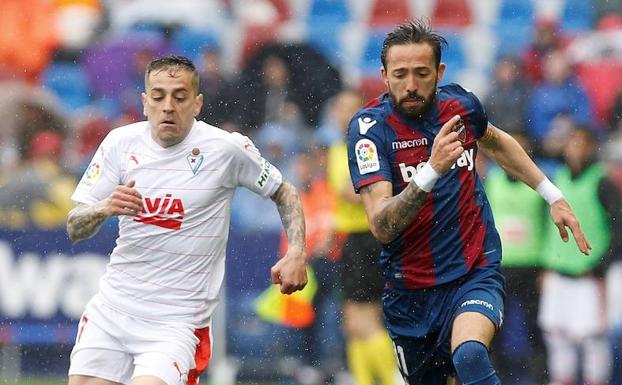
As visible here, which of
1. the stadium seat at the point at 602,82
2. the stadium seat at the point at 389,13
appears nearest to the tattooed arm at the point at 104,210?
the stadium seat at the point at 602,82

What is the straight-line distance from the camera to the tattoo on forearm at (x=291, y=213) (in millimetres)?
5914

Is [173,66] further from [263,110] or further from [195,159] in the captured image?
[263,110]

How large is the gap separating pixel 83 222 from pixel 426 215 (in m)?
1.59

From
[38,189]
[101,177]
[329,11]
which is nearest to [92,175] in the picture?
[101,177]

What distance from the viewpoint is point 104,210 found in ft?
18.0

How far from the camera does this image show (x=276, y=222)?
424 inches

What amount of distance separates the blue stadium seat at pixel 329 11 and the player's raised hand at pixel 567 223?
277 inches

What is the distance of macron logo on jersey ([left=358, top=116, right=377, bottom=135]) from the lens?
6004mm

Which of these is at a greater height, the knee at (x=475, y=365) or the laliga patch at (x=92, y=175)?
the laliga patch at (x=92, y=175)

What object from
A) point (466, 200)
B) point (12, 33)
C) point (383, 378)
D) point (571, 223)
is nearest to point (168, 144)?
point (466, 200)

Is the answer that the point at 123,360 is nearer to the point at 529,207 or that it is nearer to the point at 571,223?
the point at 571,223

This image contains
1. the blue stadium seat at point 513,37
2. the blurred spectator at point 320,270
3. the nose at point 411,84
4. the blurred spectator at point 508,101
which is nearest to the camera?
the nose at point 411,84

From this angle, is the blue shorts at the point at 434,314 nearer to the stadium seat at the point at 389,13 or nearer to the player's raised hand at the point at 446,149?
the player's raised hand at the point at 446,149

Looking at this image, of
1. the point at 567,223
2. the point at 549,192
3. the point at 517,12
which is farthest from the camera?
the point at 517,12
